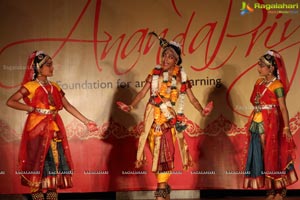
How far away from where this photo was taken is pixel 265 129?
234 inches

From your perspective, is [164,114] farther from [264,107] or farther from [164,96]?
[264,107]

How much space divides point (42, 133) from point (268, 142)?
7.51 feet

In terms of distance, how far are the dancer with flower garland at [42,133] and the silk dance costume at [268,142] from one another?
1739mm

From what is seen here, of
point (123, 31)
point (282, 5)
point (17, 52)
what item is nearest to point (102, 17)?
point (123, 31)

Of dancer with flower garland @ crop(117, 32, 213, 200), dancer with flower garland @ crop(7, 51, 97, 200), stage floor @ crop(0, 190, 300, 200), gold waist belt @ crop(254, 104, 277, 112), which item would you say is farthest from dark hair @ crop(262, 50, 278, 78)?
dancer with flower garland @ crop(7, 51, 97, 200)

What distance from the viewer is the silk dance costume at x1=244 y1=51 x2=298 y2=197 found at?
5887mm

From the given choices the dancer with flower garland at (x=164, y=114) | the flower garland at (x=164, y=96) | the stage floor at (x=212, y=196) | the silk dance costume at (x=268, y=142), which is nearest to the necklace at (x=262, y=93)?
the silk dance costume at (x=268, y=142)

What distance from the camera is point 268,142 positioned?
234 inches

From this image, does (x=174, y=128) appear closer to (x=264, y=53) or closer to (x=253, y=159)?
(x=253, y=159)

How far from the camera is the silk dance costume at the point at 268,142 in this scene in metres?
5.89

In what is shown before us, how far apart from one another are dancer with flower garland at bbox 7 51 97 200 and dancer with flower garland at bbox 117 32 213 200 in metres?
0.67

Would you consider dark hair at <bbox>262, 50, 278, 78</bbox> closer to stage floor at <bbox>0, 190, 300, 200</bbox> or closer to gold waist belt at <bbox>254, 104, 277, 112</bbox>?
gold waist belt at <bbox>254, 104, 277, 112</bbox>

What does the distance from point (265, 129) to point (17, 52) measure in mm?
2788

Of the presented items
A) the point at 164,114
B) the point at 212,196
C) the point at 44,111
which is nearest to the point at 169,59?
the point at 164,114
